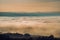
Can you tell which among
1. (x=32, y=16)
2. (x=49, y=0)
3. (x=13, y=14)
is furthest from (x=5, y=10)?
(x=49, y=0)

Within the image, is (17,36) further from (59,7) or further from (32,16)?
(59,7)

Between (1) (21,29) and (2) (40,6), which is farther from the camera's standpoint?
(2) (40,6)

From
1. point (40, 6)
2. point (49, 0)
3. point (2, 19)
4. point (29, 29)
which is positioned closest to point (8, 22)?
point (2, 19)

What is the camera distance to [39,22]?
40.0 inches

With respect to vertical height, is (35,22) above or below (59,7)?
below

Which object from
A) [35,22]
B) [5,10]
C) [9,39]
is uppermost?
[5,10]

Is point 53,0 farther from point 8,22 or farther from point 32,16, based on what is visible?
point 8,22

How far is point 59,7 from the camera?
42.5 inches

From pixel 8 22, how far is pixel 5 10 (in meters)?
0.16

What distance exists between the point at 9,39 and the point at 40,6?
0.43m

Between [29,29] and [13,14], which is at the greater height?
[13,14]

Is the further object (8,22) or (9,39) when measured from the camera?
(8,22)

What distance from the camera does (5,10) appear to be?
1.16m

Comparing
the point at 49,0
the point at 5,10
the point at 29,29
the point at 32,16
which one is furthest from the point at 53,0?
the point at 5,10
